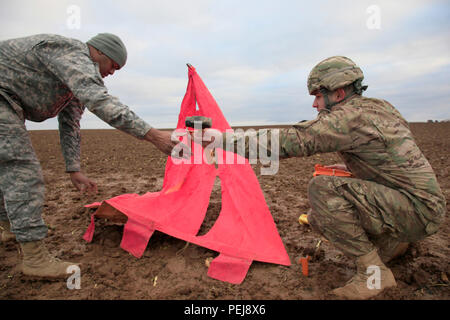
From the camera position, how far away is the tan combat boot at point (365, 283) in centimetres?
222

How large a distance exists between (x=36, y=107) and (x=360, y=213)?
273 cm

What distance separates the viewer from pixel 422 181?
222 cm

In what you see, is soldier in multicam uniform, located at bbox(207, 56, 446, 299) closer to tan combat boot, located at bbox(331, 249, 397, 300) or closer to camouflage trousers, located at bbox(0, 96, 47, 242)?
tan combat boot, located at bbox(331, 249, 397, 300)

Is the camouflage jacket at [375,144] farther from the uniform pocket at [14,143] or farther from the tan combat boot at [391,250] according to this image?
the uniform pocket at [14,143]

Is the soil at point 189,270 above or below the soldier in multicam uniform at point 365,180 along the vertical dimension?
below

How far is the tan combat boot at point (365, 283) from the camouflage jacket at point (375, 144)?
0.48 meters

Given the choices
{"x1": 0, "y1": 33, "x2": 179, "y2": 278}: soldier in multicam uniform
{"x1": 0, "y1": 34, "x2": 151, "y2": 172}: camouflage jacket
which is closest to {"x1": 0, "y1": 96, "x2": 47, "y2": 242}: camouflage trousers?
{"x1": 0, "y1": 33, "x2": 179, "y2": 278}: soldier in multicam uniform

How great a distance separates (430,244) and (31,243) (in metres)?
3.70

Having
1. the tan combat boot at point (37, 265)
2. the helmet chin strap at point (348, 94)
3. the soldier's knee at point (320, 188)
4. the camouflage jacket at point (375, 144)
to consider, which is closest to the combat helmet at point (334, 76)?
the helmet chin strap at point (348, 94)

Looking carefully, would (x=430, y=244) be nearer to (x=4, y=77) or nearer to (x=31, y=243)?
(x=31, y=243)

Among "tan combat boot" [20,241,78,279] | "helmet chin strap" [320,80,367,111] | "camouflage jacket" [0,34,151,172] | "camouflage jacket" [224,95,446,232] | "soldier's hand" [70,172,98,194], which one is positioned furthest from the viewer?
"soldier's hand" [70,172,98,194]

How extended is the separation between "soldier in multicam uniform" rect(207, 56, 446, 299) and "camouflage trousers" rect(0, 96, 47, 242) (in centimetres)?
162

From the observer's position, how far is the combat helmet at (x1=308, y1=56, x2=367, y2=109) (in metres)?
2.38
